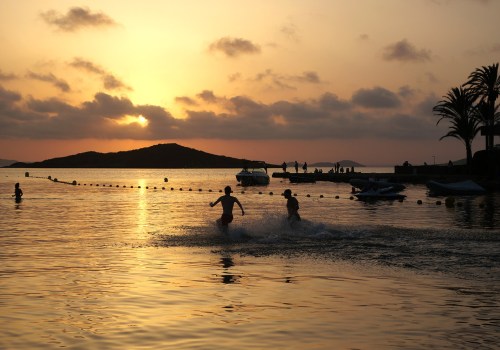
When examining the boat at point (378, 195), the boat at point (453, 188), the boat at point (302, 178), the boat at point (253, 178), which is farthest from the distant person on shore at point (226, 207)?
the boat at point (302, 178)

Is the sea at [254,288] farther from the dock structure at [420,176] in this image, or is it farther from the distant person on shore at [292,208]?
the dock structure at [420,176]

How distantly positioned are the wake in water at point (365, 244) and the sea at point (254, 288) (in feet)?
0.17

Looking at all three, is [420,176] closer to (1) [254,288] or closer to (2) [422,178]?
(2) [422,178]

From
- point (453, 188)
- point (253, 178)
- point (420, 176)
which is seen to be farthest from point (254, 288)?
point (253, 178)

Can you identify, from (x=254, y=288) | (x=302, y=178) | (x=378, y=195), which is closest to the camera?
(x=254, y=288)

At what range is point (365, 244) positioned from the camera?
24.0 m

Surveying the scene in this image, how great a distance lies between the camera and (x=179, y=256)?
21094 mm

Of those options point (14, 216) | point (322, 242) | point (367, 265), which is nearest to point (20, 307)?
point (367, 265)

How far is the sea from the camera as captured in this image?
1070cm

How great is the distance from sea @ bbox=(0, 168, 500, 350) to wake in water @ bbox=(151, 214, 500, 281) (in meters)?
0.05

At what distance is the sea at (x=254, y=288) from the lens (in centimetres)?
1070

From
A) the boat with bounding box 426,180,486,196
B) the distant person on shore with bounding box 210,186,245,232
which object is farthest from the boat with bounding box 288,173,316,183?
the distant person on shore with bounding box 210,186,245,232

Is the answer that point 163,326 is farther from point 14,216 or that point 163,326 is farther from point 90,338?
point 14,216

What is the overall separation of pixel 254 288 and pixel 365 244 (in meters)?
9.67
